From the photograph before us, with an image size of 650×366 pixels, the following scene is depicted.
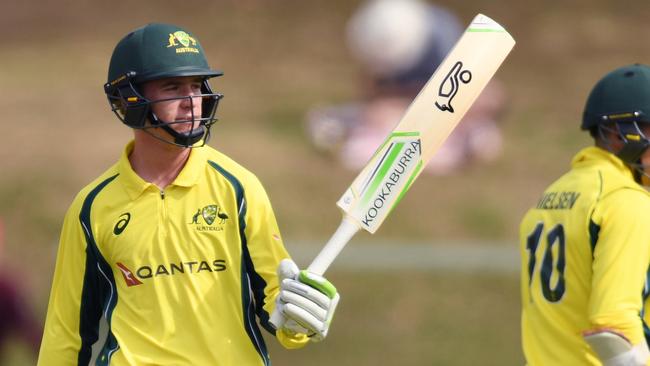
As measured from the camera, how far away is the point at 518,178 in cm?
1173

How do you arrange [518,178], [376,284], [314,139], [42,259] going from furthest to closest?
[314,139] < [518,178] < [42,259] < [376,284]

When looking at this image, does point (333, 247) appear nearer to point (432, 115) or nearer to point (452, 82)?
point (432, 115)

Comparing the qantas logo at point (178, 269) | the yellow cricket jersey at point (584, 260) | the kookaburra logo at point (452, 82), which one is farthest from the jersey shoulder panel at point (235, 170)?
the yellow cricket jersey at point (584, 260)

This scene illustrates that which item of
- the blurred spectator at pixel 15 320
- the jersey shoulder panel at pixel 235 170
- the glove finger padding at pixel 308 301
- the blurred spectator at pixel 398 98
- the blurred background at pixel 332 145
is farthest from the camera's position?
the blurred spectator at pixel 398 98

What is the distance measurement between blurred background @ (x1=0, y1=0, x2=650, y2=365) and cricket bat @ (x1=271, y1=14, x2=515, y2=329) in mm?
3838

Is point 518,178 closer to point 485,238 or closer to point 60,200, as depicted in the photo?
point 485,238

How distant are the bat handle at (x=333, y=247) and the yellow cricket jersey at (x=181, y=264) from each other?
12 cm

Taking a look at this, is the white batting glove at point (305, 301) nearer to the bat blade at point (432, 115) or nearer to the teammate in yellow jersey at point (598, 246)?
the bat blade at point (432, 115)

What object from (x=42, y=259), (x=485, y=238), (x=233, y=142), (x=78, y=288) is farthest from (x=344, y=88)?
(x=78, y=288)

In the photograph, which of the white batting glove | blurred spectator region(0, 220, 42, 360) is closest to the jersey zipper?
the white batting glove

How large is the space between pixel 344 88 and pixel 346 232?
10566mm

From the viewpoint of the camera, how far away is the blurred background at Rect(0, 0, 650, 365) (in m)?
8.80

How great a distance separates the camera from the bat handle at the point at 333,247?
3.40 metres

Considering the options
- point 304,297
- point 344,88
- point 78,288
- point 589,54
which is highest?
→ point 589,54
